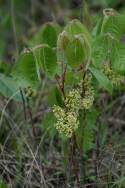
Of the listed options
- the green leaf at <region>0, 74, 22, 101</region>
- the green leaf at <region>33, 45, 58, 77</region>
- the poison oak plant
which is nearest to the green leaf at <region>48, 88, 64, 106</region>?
the poison oak plant

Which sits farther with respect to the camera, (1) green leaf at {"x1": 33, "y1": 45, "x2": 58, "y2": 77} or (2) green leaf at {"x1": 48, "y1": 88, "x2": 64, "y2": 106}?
(2) green leaf at {"x1": 48, "y1": 88, "x2": 64, "y2": 106}

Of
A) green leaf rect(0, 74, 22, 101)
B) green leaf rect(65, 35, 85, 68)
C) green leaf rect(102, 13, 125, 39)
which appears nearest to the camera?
green leaf rect(65, 35, 85, 68)

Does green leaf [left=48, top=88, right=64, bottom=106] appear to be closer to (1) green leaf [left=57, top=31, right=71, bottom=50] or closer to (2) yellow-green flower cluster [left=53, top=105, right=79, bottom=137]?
(2) yellow-green flower cluster [left=53, top=105, right=79, bottom=137]

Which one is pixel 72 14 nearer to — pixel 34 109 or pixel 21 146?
pixel 34 109

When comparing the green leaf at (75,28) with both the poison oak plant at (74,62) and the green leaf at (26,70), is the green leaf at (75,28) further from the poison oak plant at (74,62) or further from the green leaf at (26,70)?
the green leaf at (26,70)

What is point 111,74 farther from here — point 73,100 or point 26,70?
point 26,70

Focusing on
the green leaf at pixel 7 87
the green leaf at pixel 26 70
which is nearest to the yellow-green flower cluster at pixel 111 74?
the green leaf at pixel 26 70

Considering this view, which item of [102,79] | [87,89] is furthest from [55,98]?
[102,79]
